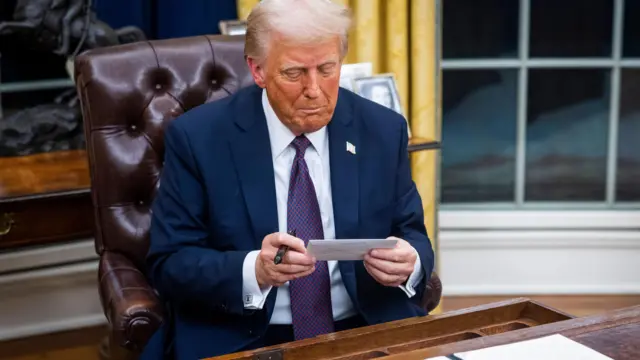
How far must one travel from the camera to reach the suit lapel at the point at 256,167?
1831mm

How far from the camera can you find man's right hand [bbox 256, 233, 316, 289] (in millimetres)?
1620

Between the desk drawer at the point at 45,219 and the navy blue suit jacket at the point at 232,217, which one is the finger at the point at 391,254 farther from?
the desk drawer at the point at 45,219

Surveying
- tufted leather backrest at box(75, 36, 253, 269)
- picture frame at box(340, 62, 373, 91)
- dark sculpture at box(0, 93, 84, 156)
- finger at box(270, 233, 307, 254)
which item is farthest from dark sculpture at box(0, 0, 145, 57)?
finger at box(270, 233, 307, 254)

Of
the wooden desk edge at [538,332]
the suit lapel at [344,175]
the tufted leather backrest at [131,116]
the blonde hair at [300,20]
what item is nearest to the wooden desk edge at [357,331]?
the wooden desk edge at [538,332]

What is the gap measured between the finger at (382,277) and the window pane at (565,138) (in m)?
2.30

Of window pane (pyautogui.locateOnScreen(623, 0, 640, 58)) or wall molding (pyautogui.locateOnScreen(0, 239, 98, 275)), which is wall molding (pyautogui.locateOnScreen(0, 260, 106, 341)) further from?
window pane (pyautogui.locateOnScreen(623, 0, 640, 58))

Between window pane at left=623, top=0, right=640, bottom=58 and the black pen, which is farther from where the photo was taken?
window pane at left=623, top=0, right=640, bottom=58

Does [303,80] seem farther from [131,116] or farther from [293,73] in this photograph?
[131,116]

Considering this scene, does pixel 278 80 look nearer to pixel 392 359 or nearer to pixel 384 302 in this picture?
pixel 384 302

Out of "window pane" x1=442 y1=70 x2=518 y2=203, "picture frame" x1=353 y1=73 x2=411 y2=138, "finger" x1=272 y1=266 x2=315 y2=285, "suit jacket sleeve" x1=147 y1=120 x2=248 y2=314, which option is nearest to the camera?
"finger" x1=272 y1=266 x2=315 y2=285

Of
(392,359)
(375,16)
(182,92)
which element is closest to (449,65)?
(375,16)

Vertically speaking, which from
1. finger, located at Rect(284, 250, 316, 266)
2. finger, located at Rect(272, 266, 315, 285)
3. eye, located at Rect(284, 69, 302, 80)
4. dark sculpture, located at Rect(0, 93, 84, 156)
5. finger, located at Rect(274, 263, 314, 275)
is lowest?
finger, located at Rect(272, 266, 315, 285)

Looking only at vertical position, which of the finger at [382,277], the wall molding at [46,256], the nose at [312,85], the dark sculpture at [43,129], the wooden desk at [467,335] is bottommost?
the wall molding at [46,256]

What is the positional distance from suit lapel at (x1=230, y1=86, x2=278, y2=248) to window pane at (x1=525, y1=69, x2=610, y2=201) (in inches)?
89.9
